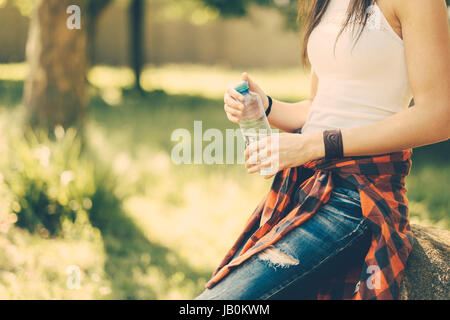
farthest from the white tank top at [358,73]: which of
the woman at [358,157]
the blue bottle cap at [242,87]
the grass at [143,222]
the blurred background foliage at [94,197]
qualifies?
the grass at [143,222]

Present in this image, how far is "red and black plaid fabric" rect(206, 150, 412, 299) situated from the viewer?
1.46m

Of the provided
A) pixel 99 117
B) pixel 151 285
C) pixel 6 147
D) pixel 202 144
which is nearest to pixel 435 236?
pixel 151 285

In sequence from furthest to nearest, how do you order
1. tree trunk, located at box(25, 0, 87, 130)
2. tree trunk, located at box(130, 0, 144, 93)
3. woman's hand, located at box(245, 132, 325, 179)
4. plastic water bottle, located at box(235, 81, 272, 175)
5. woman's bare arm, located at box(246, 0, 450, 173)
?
tree trunk, located at box(130, 0, 144, 93), tree trunk, located at box(25, 0, 87, 130), plastic water bottle, located at box(235, 81, 272, 175), woman's hand, located at box(245, 132, 325, 179), woman's bare arm, located at box(246, 0, 450, 173)

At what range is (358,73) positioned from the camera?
159 centimetres

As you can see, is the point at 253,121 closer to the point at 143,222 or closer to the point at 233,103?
the point at 233,103

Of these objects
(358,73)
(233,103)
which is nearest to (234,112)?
(233,103)

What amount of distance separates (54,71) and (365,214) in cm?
413

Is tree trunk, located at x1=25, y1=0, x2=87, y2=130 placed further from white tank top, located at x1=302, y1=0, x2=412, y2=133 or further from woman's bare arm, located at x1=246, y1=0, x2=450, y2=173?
woman's bare arm, located at x1=246, y1=0, x2=450, y2=173

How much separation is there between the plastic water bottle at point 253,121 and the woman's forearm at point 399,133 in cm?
40

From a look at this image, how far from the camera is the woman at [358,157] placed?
1455 millimetres

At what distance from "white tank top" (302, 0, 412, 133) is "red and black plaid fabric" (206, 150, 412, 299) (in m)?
0.14

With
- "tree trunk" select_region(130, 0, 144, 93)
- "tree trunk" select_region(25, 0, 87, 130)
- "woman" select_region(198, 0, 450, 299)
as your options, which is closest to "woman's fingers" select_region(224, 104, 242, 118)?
"woman" select_region(198, 0, 450, 299)

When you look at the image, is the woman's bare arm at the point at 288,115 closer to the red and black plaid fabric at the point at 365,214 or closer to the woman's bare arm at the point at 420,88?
the red and black plaid fabric at the point at 365,214
